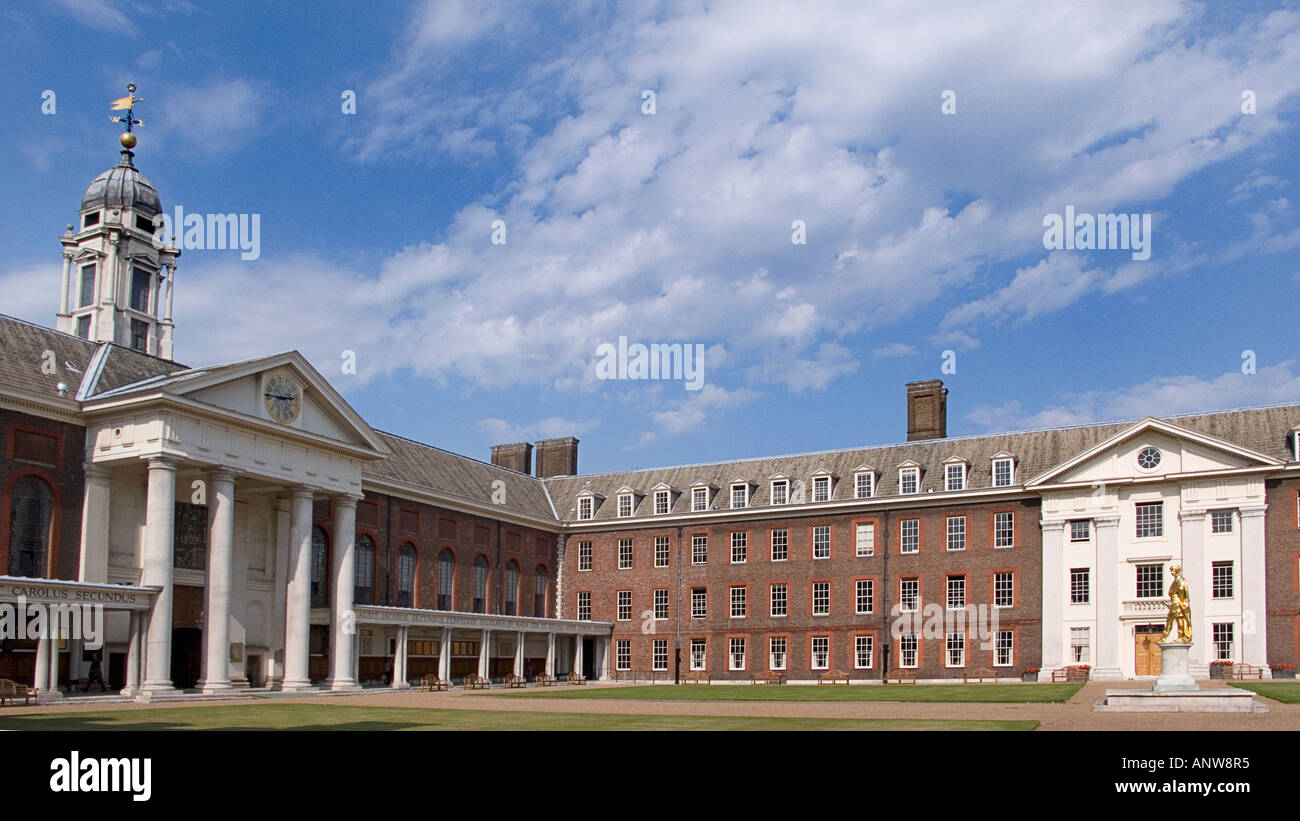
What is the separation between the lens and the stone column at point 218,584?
42375 mm

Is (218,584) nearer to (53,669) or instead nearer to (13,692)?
(53,669)

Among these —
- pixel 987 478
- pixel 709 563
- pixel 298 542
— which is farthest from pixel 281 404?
pixel 987 478

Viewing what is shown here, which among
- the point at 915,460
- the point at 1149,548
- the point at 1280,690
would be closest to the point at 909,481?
the point at 915,460

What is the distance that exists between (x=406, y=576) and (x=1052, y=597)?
2923 centimetres

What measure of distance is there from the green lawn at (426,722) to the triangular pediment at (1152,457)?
31.8m

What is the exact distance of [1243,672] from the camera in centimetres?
4994

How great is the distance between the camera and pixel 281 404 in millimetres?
46000

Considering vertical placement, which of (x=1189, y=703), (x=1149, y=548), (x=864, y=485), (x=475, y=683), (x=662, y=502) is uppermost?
(x=864, y=485)

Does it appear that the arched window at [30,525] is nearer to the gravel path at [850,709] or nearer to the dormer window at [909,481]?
the gravel path at [850,709]

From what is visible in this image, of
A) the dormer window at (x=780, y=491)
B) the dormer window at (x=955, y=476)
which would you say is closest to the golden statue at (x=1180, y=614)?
the dormer window at (x=955, y=476)

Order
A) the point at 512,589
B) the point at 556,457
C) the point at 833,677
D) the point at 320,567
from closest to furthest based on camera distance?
1. the point at 320,567
2. the point at 833,677
3. the point at 512,589
4. the point at 556,457

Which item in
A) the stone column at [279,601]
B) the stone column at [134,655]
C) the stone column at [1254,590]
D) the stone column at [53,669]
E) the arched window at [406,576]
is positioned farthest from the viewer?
the arched window at [406,576]

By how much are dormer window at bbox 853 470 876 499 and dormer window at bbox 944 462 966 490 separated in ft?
12.2
